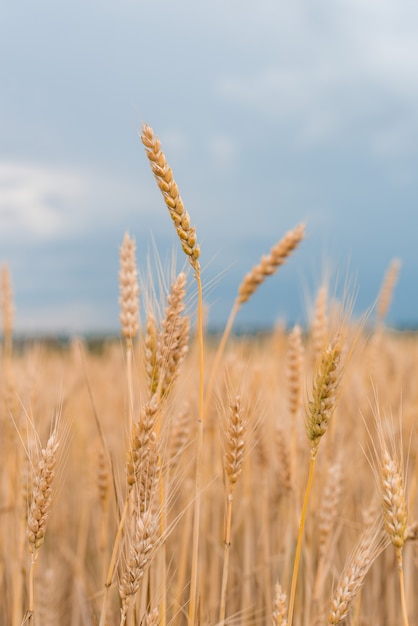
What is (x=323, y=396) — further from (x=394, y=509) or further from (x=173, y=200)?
(x=173, y=200)

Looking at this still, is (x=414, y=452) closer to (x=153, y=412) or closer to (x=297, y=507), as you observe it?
(x=297, y=507)

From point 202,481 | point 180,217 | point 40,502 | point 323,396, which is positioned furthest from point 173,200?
point 202,481

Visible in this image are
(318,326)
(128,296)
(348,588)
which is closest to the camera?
(348,588)

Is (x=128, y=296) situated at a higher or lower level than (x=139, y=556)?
higher

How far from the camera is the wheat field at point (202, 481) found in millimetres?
1470

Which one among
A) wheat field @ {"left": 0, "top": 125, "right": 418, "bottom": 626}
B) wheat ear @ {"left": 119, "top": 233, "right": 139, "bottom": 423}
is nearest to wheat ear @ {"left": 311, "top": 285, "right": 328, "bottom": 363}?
wheat field @ {"left": 0, "top": 125, "right": 418, "bottom": 626}

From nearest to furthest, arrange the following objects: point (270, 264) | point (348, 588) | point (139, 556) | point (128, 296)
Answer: point (139, 556)
point (348, 588)
point (128, 296)
point (270, 264)

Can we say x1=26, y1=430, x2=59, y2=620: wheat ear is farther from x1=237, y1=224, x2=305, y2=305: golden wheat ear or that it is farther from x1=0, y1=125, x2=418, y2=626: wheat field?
x1=237, y1=224, x2=305, y2=305: golden wheat ear

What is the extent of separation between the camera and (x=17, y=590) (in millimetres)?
2266

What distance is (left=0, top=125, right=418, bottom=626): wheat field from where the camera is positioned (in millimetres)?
1470

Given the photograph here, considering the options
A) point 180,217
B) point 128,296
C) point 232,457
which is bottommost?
point 232,457

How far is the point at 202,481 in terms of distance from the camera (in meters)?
2.57

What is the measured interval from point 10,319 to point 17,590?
43.4 inches

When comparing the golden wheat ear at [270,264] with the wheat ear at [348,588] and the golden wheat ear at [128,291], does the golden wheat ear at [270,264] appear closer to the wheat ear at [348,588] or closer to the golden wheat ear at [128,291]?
the golden wheat ear at [128,291]
